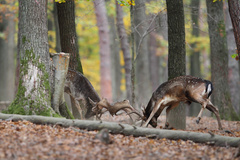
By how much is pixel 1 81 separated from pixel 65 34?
1058 centimetres

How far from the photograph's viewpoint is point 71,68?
38.7 feet

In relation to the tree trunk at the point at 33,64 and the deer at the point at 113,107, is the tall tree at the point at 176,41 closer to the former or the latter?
the deer at the point at 113,107

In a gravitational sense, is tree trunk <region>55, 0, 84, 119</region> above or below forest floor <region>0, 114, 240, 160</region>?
above

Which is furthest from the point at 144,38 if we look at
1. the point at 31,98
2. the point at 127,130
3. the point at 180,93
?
the point at 127,130

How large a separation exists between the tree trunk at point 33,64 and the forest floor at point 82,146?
2.79 ft

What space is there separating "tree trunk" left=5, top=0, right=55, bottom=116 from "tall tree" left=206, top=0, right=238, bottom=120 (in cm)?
866

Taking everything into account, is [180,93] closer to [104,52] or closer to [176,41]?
[176,41]

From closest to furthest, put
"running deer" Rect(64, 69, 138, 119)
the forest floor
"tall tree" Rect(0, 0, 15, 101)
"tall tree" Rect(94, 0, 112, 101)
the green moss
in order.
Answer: the forest floor < the green moss < "running deer" Rect(64, 69, 138, 119) < "tall tree" Rect(0, 0, 15, 101) < "tall tree" Rect(94, 0, 112, 101)

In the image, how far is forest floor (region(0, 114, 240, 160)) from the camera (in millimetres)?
6016

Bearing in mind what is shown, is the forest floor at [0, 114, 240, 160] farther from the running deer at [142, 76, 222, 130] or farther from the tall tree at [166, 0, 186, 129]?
the tall tree at [166, 0, 186, 129]

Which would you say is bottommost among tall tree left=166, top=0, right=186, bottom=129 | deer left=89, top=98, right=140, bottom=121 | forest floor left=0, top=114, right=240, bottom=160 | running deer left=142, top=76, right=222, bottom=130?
forest floor left=0, top=114, right=240, bottom=160

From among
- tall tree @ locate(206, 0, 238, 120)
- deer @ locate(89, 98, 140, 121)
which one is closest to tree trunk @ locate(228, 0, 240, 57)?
deer @ locate(89, 98, 140, 121)

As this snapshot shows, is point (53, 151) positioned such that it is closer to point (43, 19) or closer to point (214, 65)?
point (43, 19)

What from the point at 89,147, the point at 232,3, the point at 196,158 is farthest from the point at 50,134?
the point at 232,3
